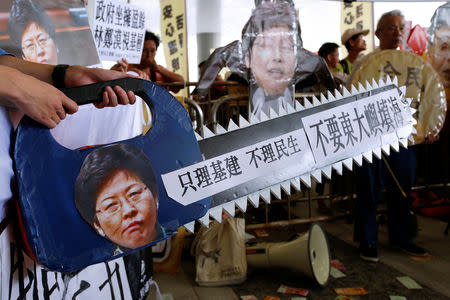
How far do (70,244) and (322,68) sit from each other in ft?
8.68

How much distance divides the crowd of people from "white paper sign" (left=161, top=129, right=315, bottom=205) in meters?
0.09

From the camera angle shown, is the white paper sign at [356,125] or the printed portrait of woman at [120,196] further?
the white paper sign at [356,125]

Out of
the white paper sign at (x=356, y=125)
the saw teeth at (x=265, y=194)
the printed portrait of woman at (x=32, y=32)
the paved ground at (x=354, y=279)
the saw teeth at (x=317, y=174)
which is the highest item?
the printed portrait of woman at (x=32, y=32)

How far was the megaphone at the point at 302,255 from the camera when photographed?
2.62m

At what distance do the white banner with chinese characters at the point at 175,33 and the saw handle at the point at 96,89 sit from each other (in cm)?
684

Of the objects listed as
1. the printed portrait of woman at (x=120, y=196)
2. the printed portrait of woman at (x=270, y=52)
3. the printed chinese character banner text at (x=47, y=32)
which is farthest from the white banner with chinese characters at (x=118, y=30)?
the printed portrait of woman at (x=120, y=196)

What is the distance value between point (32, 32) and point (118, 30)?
0.80 meters

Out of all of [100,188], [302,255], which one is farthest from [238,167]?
[302,255]

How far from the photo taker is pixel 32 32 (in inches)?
70.1

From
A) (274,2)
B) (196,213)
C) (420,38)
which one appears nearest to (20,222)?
(196,213)

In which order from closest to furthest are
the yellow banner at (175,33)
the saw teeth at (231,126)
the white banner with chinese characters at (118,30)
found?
the saw teeth at (231,126) < the white banner with chinese characters at (118,30) < the yellow banner at (175,33)

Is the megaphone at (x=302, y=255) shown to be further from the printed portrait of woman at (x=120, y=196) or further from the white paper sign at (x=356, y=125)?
the printed portrait of woman at (x=120, y=196)

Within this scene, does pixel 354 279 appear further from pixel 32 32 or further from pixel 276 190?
pixel 32 32

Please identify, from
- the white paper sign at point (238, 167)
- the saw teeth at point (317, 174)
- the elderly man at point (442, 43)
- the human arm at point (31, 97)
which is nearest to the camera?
the human arm at point (31, 97)
